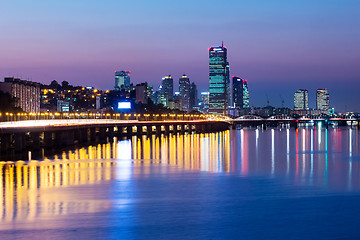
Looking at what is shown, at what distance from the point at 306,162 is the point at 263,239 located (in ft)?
140

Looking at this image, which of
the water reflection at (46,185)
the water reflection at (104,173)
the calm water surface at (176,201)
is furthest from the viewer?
the water reflection at (104,173)

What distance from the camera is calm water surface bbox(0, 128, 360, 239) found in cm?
2538

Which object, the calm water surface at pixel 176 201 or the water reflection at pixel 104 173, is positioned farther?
the water reflection at pixel 104 173

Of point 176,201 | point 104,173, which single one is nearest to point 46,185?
point 104,173

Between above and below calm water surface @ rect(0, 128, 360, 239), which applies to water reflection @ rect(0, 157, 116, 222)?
above

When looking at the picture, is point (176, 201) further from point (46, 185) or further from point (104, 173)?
point (104, 173)

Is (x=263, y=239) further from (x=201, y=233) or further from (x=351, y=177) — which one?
(x=351, y=177)

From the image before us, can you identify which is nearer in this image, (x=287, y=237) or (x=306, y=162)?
(x=287, y=237)

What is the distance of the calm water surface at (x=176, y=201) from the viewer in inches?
999

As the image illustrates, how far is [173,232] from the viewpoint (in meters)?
25.1

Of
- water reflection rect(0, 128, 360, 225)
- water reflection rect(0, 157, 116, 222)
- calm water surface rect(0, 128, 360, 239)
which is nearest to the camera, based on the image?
calm water surface rect(0, 128, 360, 239)

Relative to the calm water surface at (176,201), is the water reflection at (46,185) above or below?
above

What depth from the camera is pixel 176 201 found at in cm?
3384

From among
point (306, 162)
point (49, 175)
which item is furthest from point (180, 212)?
point (306, 162)
